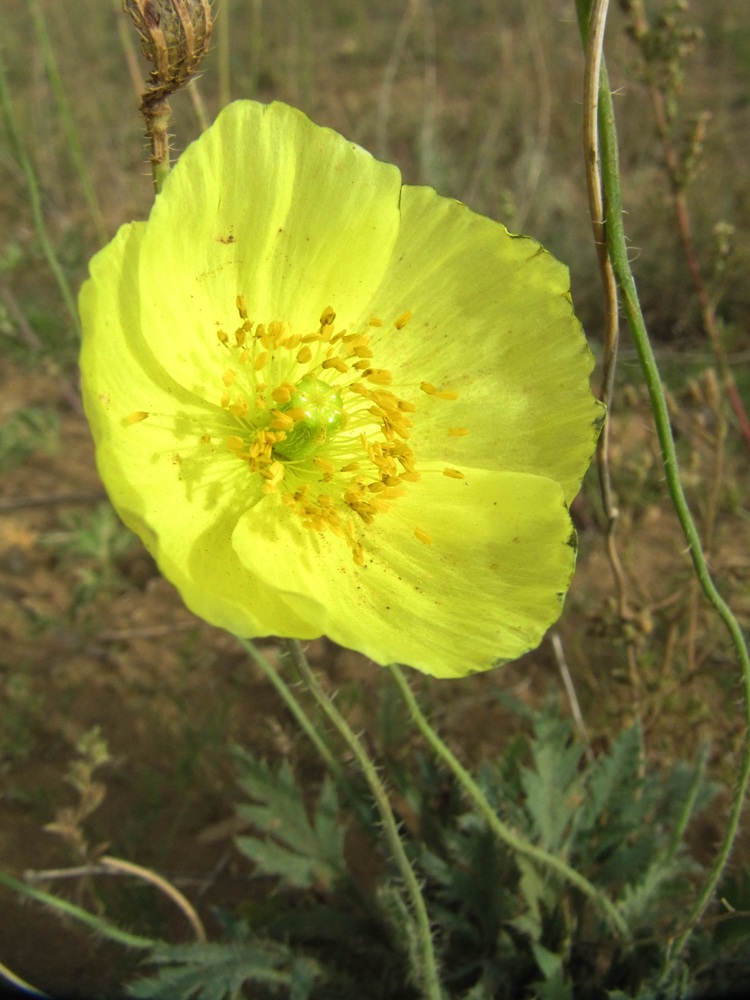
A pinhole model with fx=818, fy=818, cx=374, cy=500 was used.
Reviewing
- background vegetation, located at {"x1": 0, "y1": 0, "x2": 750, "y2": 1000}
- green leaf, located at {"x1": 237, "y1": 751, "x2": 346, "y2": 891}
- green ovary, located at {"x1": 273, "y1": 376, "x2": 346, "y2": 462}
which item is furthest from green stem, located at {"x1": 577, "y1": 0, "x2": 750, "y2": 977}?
green leaf, located at {"x1": 237, "y1": 751, "x2": 346, "y2": 891}

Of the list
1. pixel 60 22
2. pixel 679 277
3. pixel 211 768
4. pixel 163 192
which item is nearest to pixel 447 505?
pixel 163 192

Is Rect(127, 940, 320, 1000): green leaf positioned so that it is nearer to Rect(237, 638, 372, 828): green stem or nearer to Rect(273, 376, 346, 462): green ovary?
Rect(237, 638, 372, 828): green stem

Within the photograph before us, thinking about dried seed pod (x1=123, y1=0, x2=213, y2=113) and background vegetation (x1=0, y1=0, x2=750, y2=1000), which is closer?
dried seed pod (x1=123, y1=0, x2=213, y2=113)

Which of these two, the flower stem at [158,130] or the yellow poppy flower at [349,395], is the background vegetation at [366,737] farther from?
the flower stem at [158,130]

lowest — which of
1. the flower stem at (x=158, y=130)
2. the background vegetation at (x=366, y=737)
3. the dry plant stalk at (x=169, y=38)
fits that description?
the background vegetation at (x=366, y=737)

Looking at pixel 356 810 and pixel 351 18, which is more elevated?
pixel 351 18

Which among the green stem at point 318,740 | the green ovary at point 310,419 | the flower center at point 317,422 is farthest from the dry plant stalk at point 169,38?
the green stem at point 318,740

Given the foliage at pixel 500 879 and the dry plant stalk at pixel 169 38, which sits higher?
the dry plant stalk at pixel 169 38

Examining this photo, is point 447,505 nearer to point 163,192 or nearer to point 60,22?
point 163,192
